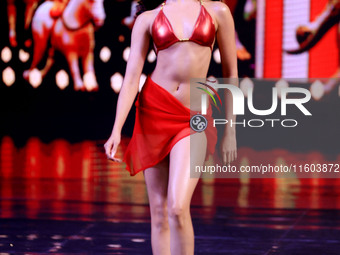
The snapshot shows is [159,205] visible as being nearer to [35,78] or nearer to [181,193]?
[181,193]

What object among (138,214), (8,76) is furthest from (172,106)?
(8,76)

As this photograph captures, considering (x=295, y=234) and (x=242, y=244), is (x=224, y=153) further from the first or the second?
(x=295, y=234)

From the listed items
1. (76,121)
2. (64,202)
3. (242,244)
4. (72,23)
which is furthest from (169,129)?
(76,121)

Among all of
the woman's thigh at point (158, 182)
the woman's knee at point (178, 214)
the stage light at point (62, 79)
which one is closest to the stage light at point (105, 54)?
the stage light at point (62, 79)

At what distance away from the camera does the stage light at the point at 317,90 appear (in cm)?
1346

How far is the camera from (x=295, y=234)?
4688mm

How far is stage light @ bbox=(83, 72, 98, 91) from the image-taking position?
14.7m

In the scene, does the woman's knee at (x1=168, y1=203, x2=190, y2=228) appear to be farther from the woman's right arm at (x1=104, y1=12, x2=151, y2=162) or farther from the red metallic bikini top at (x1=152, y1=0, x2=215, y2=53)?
the red metallic bikini top at (x1=152, y1=0, x2=215, y2=53)

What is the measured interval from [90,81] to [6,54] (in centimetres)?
183

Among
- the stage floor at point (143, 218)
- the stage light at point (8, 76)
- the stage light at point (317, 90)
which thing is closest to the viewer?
the stage floor at point (143, 218)

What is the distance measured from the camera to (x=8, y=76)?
15.1 metres

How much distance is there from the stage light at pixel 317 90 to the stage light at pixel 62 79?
500 centimetres

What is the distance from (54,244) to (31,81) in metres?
11.1

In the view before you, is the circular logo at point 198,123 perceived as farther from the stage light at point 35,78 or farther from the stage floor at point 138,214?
the stage light at point 35,78
